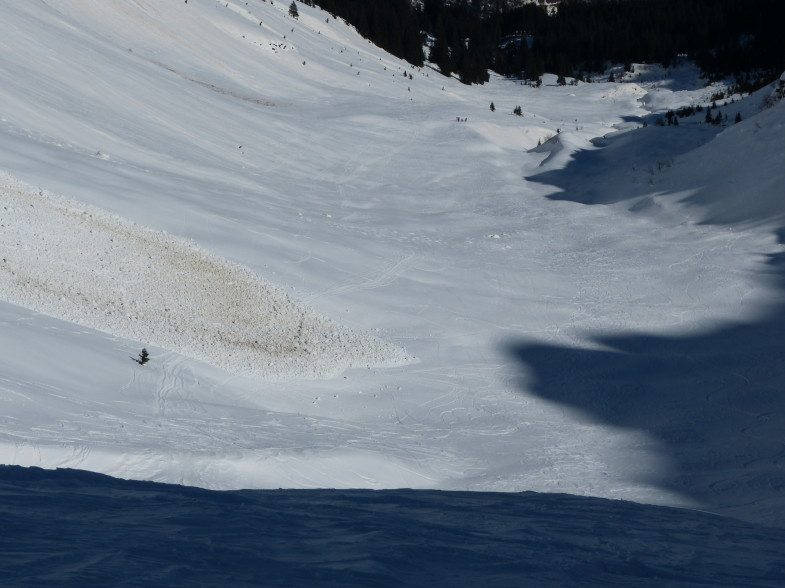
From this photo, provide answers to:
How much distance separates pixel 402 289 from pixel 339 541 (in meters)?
9.31

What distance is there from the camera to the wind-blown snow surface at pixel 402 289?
390 inches

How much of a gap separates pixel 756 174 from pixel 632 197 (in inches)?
120

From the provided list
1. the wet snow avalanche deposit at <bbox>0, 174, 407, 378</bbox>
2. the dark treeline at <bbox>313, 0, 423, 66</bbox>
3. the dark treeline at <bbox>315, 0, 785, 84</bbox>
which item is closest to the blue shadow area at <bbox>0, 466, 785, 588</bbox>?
the wet snow avalanche deposit at <bbox>0, 174, 407, 378</bbox>

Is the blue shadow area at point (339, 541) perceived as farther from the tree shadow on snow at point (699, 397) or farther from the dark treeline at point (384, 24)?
the dark treeline at point (384, 24)

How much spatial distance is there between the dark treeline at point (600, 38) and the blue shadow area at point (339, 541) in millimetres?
37969

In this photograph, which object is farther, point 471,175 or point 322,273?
point 471,175

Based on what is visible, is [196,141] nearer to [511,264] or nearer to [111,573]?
A: [511,264]

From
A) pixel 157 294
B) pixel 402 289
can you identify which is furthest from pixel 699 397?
pixel 157 294

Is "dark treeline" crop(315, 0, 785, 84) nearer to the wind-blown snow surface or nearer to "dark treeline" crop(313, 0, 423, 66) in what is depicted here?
"dark treeline" crop(313, 0, 423, 66)

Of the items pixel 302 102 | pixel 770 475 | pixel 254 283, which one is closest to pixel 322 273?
pixel 254 283

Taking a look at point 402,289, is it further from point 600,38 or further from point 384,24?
point 600,38

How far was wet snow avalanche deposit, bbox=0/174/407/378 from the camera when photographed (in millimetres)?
12305

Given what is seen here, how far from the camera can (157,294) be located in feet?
43.8

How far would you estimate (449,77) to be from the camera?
47625 millimetres
